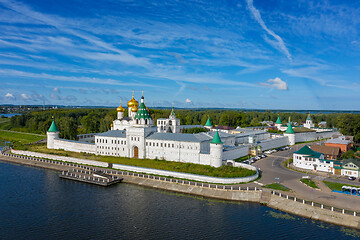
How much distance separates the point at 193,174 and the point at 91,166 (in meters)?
18.3

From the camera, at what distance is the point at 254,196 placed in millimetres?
30125

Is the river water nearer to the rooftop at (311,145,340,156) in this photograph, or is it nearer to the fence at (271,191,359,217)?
the fence at (271,191,359,217)

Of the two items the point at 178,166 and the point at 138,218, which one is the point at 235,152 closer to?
the point at 178,166

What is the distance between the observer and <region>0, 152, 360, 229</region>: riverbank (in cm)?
2473

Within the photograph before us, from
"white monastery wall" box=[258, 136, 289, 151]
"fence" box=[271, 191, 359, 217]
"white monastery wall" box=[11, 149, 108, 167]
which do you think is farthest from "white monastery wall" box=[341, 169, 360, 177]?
"white monastery wall" box=[11, 149, 108, 167]

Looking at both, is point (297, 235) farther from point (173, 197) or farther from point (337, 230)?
point (173, 197)

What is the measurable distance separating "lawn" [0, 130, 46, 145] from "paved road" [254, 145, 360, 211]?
2497 inches

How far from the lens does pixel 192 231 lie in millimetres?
22859

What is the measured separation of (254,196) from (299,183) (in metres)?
7.51

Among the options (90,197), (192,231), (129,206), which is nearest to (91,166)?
(90,197)

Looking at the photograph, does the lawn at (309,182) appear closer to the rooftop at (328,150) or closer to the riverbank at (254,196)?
the riverbank at (254,196)

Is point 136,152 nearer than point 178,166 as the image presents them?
No

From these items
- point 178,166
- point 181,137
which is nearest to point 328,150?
point 181,137

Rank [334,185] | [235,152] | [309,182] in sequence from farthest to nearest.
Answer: [235,152], [309,182], [334,185]
